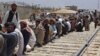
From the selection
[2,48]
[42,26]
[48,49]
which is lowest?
[48,49]

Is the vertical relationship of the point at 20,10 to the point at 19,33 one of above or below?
below

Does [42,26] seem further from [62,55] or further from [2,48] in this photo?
[2,48]

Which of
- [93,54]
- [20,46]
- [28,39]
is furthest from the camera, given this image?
[93,54]

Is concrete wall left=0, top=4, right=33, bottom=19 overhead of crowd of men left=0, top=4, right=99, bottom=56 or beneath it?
beneath

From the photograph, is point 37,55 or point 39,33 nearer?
point 37,55

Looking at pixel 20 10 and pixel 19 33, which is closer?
pixel 19 33

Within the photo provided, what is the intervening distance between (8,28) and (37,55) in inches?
189

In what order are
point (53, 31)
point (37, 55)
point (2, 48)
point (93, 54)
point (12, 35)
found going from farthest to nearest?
point (53, 31), point (93, 54), point (37, 55), point (12, 35), point (2, 48)

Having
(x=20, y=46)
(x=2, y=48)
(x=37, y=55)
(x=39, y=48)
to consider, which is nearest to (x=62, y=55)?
(x=37, y=55)

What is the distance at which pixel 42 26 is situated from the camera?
16125 millimetres

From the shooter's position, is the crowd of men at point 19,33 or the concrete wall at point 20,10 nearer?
the crowd of men at point 19,33

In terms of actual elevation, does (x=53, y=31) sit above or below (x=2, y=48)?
below

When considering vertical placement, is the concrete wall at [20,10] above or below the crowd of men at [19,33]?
below

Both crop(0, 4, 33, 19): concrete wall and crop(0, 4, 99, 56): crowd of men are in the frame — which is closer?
crop(0, 4, 99, 56): crowd of men
